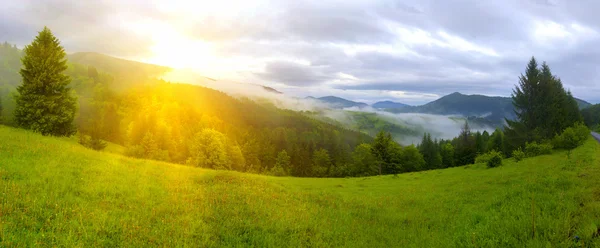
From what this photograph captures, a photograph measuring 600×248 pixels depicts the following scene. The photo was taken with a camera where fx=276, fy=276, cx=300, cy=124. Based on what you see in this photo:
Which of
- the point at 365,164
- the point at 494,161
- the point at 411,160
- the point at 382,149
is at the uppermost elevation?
the point at 494,161

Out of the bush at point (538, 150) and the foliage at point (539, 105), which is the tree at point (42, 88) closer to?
the bush at point (538, 150)

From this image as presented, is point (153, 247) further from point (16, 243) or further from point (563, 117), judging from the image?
point (563, 117)

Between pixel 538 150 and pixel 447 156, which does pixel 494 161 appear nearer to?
pixel 538 150

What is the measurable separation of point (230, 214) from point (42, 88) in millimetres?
37165

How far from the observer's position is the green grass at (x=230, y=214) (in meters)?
7.64

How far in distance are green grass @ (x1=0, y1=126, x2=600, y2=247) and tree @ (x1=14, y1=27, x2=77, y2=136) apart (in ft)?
69.7

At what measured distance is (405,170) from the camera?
298ft

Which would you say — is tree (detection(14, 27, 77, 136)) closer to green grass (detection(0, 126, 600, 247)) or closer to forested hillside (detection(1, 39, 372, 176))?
forested hillside (detection(1, 39, 372, 176))

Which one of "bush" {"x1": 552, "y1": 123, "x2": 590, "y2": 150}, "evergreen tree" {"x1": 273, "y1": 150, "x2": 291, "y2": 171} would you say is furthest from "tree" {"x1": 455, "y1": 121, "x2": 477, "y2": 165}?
"evergreen tree" {"x1": 273, "y1": 150, "x2": 291, "y2": 171}

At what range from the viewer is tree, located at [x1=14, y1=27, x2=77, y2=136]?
32031 mm

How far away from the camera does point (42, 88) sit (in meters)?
33.4

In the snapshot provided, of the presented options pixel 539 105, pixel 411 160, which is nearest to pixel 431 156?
pixel 411 160

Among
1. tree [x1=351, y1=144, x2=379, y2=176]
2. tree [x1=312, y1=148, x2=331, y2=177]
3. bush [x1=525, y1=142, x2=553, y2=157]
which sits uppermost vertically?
bush [x1=525, y1=142, x2=553, y2=157]

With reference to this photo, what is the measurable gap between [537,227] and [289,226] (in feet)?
25.6
